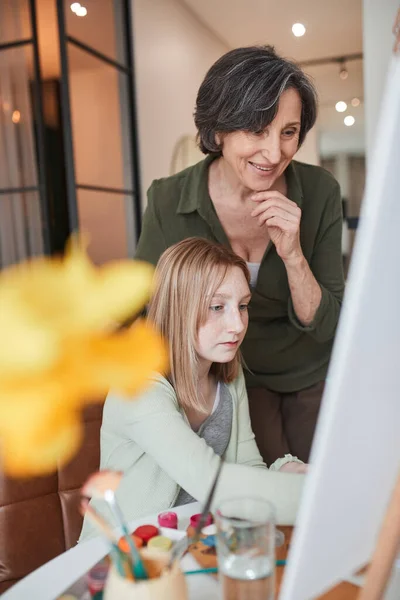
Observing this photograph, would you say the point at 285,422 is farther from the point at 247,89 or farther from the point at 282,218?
the point at 247,89

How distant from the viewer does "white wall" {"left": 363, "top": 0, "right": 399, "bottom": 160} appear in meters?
3.15

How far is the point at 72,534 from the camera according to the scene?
4.64ft

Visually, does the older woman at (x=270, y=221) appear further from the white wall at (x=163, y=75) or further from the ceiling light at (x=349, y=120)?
the ceiling light at (x=349, y=120)

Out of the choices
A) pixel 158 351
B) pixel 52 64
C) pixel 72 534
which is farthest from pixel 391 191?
pixel 52 64

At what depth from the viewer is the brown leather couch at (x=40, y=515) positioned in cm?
132

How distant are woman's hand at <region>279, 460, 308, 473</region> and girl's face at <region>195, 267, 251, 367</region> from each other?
238mm

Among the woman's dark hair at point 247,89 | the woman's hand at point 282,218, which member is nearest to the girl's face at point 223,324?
the woman's hand at point 282,218

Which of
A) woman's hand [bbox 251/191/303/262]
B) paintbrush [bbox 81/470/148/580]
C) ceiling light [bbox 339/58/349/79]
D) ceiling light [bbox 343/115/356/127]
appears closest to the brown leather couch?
woman's hand [bbox 251/191/303/262]

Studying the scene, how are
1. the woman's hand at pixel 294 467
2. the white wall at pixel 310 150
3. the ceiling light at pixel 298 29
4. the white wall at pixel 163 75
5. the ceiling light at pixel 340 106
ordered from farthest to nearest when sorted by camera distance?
the white wall at pixel 310 150 → the ceiling light at pixel 340 106 → the ceiling light at pixel 298 29 → the white wall at pixel 163 75 → the woman's hand at pixel 294 467

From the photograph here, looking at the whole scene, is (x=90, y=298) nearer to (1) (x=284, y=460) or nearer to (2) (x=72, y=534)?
(1) (x=284, y=460)

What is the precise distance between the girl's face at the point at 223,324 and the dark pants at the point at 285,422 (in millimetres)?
404

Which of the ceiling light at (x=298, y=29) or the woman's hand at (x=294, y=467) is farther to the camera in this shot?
the ceiling light at (x=298, y=29)

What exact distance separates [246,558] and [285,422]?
1011 mm

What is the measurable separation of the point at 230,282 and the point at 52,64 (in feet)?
12.2
